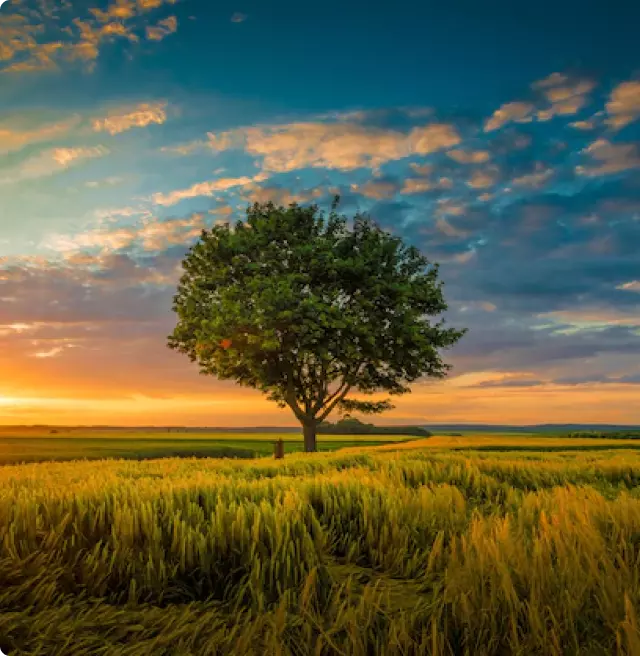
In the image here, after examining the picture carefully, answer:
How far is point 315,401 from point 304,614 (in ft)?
93.9

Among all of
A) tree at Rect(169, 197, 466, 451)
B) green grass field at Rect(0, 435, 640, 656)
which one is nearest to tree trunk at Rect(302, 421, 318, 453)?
tree at Rect(169, 197, 466, 451)

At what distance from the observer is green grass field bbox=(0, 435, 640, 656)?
2.61 m

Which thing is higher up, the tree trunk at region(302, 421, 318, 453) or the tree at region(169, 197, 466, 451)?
the tree at region(169, 197, 466, 451)

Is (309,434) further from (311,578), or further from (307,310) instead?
(311,578)

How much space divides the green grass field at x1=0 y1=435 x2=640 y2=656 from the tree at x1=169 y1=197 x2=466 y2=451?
19.9 m

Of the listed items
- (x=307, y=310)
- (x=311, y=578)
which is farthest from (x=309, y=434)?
(x=311, y=578)

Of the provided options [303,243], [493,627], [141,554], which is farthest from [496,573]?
[303,243]

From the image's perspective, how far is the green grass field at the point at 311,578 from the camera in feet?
8.55

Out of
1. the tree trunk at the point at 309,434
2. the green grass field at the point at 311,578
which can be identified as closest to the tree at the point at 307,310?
the tree trunk at the point at 309,434

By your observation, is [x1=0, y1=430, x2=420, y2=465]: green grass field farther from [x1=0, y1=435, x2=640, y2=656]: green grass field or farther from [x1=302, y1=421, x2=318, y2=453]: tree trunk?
[x1=0, y1=435, x2=640, y2=656]: green grass field

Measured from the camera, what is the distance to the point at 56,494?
568 cm

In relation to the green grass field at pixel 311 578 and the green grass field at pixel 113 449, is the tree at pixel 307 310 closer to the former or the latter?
the green grass field at pixel 113 449

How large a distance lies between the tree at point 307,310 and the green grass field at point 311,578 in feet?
65.4

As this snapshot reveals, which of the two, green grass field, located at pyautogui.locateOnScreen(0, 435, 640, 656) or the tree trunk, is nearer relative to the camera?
green grass field, located at pyautogui.locateOnScreen(0, 435, 640, 656)
